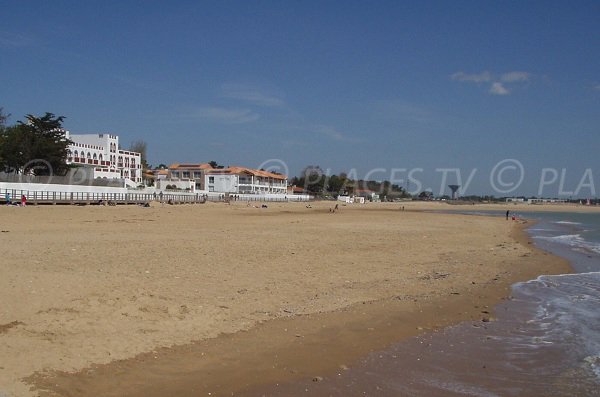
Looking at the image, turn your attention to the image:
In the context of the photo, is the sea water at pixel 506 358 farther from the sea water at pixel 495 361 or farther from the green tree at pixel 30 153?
the green tree at pixel 30 153

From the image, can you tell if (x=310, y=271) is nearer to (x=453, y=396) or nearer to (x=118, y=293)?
(x=118, y=293)

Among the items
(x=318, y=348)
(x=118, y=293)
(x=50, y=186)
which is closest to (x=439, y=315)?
(x=318, y=348)

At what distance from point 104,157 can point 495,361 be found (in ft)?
304

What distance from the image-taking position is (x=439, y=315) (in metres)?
10.3

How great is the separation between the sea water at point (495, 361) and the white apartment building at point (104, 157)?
77551mm

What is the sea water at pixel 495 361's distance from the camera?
6.50m

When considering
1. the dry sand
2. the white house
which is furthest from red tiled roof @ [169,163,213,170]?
the dry sand

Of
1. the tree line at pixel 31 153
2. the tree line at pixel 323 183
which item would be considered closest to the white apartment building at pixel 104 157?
the tree line at pixel 31 153

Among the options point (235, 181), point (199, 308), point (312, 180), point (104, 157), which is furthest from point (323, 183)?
point (199, 308)

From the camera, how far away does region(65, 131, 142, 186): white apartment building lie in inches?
3285

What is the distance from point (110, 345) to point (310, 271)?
24.8ft

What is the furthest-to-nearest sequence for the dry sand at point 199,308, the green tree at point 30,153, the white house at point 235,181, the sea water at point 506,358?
the white house at point 235,181, the green tree at point 30,153, the sea water at point 506,358, the dry sand at point 199,308

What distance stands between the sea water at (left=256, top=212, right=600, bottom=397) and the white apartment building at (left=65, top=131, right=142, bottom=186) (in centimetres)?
7755

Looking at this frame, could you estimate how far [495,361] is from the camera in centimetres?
772
